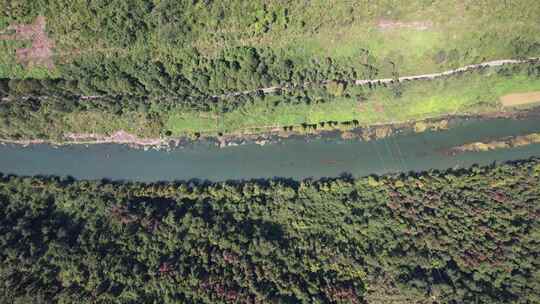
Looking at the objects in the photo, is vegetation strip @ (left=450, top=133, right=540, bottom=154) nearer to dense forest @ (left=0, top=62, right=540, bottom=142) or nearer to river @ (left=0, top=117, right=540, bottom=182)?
river @ (left=0, top=117, right=540, bottom=182)

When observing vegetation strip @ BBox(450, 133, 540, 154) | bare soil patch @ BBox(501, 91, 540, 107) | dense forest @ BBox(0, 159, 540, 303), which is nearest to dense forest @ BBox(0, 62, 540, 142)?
bare soil patch @ BBox(501, 91, 540, 107)

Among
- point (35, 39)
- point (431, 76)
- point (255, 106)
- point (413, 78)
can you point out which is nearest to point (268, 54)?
point (255, 106)

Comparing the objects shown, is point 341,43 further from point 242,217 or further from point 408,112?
point 242,217

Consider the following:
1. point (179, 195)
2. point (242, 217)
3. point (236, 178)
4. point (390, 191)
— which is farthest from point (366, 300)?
point (179, 195)

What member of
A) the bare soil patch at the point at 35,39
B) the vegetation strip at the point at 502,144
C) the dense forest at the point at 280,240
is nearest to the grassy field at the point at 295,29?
the bare soil patch at the point at 35,39

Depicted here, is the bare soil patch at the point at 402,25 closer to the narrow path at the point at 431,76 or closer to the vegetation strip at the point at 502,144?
the narrow path at the point at 431,76

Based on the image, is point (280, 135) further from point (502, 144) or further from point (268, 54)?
point (502, 144)
